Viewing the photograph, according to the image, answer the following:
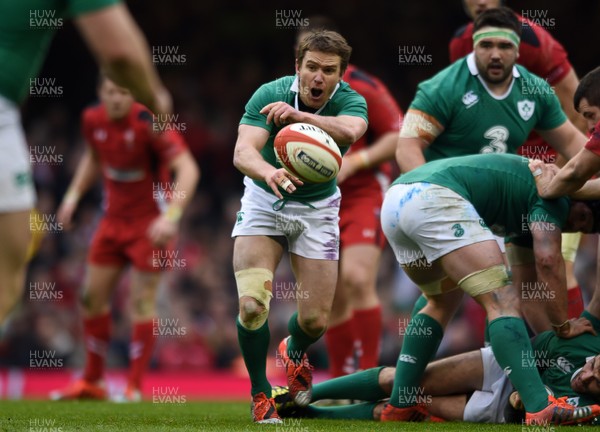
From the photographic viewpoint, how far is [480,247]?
17.2 feet

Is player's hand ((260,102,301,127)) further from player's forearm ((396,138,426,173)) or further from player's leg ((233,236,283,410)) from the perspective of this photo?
player's forearm ((396,138,426,173))

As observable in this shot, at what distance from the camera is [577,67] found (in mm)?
15312

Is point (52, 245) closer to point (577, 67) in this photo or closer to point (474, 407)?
point (577, 67)

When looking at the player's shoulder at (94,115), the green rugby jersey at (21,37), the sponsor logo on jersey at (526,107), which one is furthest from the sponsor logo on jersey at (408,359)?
the player's shoulder at (94,115)

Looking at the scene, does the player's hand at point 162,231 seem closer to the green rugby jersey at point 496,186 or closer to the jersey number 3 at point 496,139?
the jersey number 3 at point 496,139

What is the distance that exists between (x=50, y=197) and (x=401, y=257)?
29.8 feet

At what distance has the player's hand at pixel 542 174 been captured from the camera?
5.35 m

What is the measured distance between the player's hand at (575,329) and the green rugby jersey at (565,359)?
0.07 feet

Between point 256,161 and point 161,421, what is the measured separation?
5.13 feet

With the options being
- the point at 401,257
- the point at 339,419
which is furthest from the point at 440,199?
the point at 339,419

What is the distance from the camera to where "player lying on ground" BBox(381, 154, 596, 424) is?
16.8 feet

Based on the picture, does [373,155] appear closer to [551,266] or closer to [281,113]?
[281,113]

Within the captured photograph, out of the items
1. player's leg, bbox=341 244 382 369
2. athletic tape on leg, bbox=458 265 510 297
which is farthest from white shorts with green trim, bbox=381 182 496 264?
player's leg, bbox=341 244 382 369

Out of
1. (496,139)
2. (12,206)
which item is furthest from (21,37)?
(496,139)
